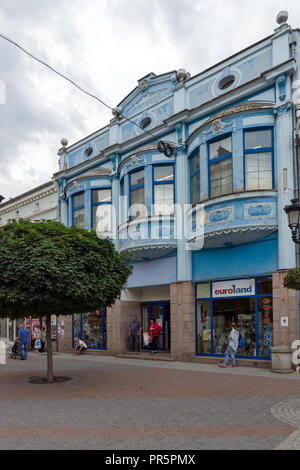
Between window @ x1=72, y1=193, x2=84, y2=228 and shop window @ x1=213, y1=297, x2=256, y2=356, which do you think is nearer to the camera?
shop window @ x1=213, y1=297, x2=256, y2=356

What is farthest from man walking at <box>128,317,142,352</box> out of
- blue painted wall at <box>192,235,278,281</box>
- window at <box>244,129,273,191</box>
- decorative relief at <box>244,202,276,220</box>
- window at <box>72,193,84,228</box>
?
window at <box>244,129,273,191</box>

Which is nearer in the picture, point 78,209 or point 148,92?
point 148,92

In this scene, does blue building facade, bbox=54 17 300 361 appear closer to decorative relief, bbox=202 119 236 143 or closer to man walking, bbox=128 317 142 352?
decorative relief, bbox=202 119 236 143

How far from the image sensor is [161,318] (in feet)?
66.8

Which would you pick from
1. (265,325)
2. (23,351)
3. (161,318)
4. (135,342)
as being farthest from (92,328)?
(265,325)

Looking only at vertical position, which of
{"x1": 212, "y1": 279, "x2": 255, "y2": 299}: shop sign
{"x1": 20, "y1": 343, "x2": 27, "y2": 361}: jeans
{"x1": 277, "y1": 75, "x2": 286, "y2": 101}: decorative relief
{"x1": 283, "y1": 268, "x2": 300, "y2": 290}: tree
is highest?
{"x1": 277, "y1": 75, "x2": 286, "y2": 101}: decorative relief

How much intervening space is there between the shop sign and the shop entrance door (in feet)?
11.5

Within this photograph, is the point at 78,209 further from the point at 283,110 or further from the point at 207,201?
the point at 283,110

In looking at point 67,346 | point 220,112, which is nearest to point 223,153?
point 220,112

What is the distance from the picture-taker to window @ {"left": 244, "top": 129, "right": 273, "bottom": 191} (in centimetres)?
1559

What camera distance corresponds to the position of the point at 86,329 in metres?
23.0

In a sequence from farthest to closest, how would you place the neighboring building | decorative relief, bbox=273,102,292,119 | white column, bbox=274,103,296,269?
the neighboring building, decorative relief, bbox=273,102,292,119, white column, bbox=274,103,296,269

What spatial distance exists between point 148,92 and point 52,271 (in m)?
13.0

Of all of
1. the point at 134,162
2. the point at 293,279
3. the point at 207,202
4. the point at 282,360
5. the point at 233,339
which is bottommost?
the point at 282,360
